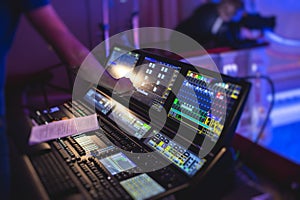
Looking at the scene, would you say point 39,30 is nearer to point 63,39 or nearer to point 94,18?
point 63,39

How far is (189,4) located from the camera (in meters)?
3.46

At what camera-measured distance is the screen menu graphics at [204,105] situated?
91cm

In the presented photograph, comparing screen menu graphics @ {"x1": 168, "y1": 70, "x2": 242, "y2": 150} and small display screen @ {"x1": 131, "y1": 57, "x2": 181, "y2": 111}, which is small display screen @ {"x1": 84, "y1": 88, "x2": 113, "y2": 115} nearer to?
small display screen @ {"x1": 131, "y1": 57, "x2": 181, "y2": 111}

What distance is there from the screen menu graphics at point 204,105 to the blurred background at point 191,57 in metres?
0.27

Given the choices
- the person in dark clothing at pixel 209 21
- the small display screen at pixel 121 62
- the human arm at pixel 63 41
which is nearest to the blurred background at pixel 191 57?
the person in dark clothing at pixel 209 21

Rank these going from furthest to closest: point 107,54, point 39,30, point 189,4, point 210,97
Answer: point 189,4, point 107,54, point 39,30, point 210,97

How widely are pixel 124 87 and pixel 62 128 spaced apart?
0.29m

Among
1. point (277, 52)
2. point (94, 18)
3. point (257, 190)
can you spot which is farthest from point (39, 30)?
point (277, 52)

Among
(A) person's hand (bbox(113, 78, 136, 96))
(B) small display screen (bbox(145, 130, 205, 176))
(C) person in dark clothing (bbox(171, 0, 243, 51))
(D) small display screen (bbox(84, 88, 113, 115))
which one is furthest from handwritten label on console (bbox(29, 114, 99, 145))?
(C) person in dark clothing (bbox(171, 0, 243, 51))

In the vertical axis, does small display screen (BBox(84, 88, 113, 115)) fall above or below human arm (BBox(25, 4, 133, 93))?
below

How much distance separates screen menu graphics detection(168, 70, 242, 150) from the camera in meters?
0.91

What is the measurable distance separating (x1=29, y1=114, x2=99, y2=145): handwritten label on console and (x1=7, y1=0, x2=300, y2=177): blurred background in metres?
0.33

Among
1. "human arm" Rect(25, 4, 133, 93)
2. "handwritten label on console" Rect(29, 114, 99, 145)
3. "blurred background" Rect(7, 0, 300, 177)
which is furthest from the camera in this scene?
"blurred background" Rect(7, 0, 300, 177)

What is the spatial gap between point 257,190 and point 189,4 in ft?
9.34
